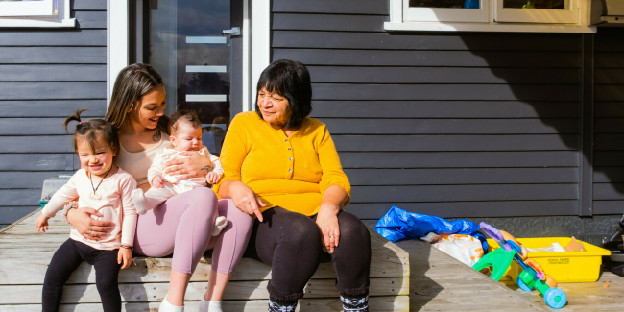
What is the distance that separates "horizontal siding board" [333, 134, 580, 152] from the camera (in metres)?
4.06

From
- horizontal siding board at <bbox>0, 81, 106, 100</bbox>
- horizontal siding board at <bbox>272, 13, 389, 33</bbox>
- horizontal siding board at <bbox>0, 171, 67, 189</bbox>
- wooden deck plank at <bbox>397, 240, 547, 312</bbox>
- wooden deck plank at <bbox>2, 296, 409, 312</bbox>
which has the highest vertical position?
horizontal siding board at <bbox>272, 13, 389, 33</bbox>

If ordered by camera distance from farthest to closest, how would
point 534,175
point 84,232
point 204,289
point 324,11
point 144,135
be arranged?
1. point 534,175
2. point 324,11
3. point 144,135
4. point 204,289
5. point 84,232

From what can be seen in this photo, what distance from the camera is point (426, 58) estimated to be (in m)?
4.09

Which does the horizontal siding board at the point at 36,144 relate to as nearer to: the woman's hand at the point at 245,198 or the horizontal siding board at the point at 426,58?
the horizontal siding board at the point at 426,58

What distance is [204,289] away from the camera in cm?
210

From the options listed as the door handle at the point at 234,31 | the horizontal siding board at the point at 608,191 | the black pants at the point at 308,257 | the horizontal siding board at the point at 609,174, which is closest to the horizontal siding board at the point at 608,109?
the horizontal siding board at the point at 609,174

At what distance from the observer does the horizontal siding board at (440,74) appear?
158 inches

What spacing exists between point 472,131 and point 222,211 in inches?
103

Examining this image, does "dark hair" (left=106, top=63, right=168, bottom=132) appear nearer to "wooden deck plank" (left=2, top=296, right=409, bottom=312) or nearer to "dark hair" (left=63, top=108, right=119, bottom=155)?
"dark hair" (left=63, top=108, right=119, bottom=155)

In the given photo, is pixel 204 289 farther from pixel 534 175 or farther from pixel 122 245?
pixel 534 175

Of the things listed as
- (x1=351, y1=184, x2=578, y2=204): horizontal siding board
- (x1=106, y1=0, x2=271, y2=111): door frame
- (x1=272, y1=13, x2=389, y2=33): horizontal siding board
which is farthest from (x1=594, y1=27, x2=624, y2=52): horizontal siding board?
(x1=106, y1=0, x2=271, y2=111): door frame

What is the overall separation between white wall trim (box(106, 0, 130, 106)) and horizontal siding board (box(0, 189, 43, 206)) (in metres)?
0.86

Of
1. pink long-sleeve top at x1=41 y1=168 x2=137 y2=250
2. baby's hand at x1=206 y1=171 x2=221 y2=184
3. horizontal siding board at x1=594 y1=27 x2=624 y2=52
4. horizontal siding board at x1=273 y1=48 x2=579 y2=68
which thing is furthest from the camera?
horizontal siding board at x1=594 y1=27 x2=624 y2=52

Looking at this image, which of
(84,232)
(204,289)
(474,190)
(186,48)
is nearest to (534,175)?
(474,190)
